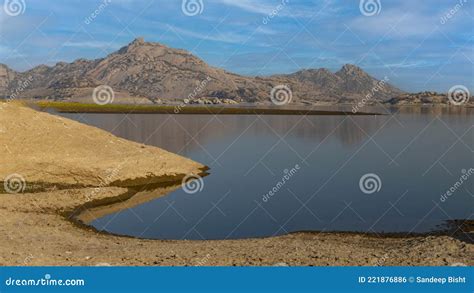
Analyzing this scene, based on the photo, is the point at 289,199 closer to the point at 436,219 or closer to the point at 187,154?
the point at 436,219

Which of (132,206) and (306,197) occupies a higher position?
(306,197)

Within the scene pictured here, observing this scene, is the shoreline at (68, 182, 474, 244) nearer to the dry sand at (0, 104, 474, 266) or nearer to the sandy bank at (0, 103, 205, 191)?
the dry sand at (0, 104, 474, 266)

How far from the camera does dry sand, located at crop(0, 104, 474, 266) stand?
19.3 metres

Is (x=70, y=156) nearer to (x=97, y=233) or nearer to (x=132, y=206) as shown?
(x=132, y=206)

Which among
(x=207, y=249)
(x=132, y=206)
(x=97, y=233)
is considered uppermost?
(x=207, y=249)

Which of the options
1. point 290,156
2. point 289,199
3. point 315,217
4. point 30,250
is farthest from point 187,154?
point 30,250

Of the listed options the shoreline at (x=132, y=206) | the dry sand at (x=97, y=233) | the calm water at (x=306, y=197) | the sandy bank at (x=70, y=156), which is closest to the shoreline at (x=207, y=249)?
the dry sand at (x=97, y=233)

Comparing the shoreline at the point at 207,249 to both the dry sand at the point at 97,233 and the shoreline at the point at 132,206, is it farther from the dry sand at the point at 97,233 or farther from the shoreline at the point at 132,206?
the shoreline at the point at 132,206

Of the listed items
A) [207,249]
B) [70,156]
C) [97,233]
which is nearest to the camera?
[207,249]

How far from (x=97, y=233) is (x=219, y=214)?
951 cm

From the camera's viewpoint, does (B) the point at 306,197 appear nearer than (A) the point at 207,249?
No

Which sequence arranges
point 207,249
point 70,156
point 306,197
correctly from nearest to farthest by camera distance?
point 207,249 < point 306,197 < point 70,156

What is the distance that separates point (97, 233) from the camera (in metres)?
28.2

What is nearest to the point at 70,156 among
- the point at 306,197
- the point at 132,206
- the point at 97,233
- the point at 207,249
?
the point at 132,206
